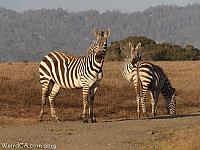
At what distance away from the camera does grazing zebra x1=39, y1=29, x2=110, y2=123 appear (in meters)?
20.0

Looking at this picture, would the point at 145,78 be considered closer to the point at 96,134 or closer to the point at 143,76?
the point at 143,76

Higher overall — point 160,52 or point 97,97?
point 160,52

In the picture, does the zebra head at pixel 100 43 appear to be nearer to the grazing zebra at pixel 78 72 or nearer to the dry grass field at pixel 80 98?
the grazing zebra at pixel 78 72

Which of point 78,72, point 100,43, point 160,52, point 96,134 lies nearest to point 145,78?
point 78,72

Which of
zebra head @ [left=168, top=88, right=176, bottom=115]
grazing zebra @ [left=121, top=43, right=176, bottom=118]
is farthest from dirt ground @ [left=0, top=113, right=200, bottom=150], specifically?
zebra head @ [left=168, top=88, right=176, bottom=115]

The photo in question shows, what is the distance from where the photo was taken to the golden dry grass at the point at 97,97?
2586cm

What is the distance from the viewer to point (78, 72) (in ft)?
68.6

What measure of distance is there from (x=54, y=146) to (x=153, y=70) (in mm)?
11370

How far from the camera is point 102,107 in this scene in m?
29.2

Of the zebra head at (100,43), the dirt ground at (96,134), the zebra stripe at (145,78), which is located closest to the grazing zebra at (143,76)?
the zebra stripe at (145,78)

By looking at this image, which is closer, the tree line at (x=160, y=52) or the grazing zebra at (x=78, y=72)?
the grazing zebra at (x=78, y=72)

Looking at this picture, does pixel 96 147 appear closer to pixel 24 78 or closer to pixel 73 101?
pixel 73 101

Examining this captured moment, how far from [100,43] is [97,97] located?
550 inches

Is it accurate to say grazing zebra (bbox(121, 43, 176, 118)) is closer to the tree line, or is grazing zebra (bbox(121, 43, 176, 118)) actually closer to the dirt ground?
the dirt ground
